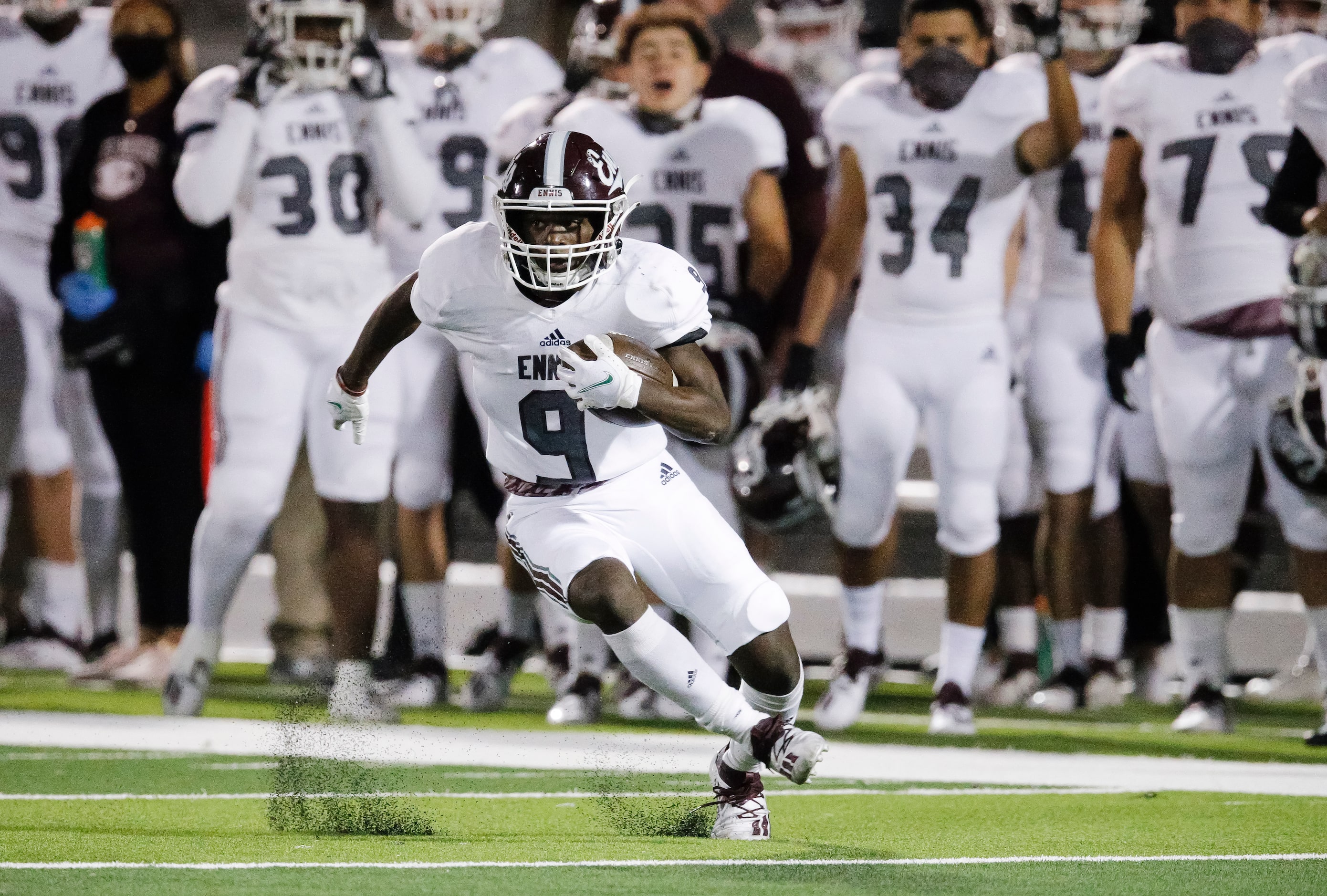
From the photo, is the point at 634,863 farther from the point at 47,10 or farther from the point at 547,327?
the point at 47,10

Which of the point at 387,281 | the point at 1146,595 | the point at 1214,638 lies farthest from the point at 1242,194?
the point at 387,281

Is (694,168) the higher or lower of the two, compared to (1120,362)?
higher

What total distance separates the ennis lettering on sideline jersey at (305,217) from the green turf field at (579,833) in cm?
143

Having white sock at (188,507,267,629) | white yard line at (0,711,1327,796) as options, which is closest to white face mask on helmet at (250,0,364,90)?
white sock at (188,507,267,629)

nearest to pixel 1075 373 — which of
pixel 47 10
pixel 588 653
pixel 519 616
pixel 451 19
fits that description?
pixel 588 653

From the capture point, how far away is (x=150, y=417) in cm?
714

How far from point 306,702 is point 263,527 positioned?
1.83ft

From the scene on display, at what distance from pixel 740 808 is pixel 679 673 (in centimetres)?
30

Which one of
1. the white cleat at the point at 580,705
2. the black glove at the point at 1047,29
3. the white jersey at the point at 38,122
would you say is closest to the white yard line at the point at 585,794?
the white cleat at the point at 580,705

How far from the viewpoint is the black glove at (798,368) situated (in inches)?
248

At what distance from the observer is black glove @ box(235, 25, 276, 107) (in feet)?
20.3

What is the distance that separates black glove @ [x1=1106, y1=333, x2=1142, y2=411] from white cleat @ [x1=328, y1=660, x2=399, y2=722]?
2310 millimetres

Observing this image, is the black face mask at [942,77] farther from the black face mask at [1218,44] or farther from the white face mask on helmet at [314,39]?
the white face mask on helmet at [314,39]

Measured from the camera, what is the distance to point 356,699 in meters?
5.88
